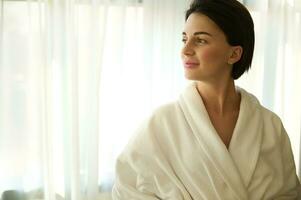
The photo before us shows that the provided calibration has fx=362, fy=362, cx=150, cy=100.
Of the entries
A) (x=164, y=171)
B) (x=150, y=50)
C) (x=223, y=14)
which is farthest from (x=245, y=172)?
(x=150, y=50)

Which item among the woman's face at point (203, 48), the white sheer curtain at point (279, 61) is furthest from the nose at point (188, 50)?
the white sheer curtain at point (279, 61)

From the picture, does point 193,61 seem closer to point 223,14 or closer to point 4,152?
point 223,14

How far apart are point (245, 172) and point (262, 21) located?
31.0 inches

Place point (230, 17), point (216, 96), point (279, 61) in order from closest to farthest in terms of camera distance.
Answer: point (230, 17)
point (216, 96)
point (279, 61)

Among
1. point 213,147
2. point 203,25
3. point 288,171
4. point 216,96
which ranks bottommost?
point 288,171

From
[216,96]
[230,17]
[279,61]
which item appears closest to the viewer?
[230,17]

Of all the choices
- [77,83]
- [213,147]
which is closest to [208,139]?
[213,147]

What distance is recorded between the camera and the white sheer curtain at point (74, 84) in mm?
1271

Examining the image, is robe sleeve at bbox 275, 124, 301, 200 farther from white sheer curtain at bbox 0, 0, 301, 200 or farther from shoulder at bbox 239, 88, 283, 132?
white sheer curtain at bbox 0, 0, 301, 200

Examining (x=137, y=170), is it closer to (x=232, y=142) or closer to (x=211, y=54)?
(x=232, y=142)

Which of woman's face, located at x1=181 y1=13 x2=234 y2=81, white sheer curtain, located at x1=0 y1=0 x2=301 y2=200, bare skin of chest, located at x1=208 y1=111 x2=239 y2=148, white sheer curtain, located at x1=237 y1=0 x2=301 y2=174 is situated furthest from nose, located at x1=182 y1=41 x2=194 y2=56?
white sheer curtain, located at x1=237 y1=0 x2=301 y2=174

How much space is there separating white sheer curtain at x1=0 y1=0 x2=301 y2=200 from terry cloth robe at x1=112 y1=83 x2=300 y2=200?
0.26 m

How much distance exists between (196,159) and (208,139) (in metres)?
0.07

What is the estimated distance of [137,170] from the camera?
1.14 meters
